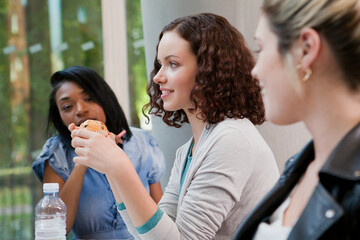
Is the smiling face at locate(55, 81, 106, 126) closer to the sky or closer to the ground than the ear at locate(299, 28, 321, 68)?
closer to the ground

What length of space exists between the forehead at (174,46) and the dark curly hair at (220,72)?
16 mm

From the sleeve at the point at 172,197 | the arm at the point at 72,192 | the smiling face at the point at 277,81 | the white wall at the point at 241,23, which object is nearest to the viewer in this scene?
the smiling face at the point at 277,81

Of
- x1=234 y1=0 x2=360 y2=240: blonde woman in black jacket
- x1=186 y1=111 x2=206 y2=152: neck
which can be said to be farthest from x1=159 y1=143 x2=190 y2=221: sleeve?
x1=234 y1=0 x2=360 y2=240: blonde woman in black jacket

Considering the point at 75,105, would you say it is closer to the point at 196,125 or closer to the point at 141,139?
the point at 141,139

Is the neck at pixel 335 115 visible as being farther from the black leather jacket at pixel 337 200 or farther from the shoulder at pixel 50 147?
the shoulder at pixel 50 147

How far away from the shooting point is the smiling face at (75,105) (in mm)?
2266

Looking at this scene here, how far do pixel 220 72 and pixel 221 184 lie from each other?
0.40 meters

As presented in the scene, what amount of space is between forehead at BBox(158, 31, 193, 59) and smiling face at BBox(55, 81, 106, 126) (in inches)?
24.9

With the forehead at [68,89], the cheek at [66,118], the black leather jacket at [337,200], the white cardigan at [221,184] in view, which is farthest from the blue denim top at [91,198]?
the black leather jacket at [337,200]

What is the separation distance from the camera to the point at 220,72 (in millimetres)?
1711

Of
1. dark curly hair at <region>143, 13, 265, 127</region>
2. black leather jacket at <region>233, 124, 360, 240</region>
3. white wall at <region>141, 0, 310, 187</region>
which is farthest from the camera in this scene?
white wall at <region>141, 0, 310, 187</region>

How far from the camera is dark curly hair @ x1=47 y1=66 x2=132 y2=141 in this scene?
7.66ft

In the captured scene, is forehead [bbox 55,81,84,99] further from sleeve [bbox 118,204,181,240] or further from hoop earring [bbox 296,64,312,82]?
hoop earring [bbox 296,64,312,82]

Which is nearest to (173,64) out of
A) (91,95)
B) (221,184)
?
(221,184)
